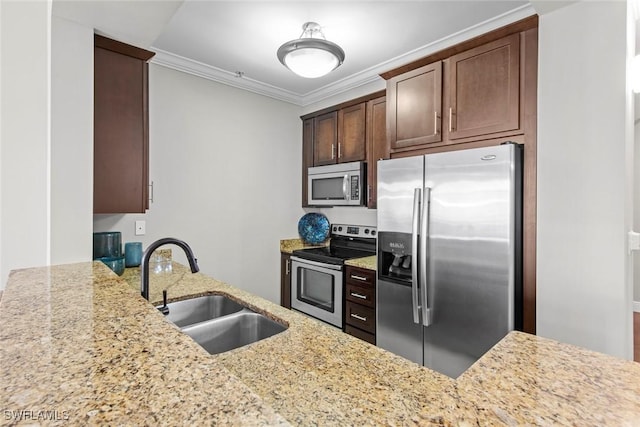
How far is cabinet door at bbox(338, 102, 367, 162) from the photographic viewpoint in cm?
299

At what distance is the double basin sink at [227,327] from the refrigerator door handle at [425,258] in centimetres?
110

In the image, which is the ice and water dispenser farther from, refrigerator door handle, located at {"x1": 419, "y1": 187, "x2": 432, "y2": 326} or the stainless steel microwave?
the stainless steel microwave

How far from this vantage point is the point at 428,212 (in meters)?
2.00

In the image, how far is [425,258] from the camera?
199 centimetres

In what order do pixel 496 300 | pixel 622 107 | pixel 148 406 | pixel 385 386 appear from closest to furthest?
pixel 148 406 < pixel 385 386 < pixel 622 107 < pixel 496 300

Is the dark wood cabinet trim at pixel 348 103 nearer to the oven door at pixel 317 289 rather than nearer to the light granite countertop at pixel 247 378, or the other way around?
the oven door at pixel 317 289

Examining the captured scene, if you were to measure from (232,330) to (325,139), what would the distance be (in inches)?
96.0

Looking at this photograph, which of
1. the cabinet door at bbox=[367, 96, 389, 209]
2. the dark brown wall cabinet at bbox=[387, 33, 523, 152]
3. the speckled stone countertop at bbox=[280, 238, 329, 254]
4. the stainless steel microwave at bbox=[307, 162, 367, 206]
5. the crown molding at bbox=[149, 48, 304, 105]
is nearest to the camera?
the dark brown wall cabinet at bbox=[387, 33, 523, 152]

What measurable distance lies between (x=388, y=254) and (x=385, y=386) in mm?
1631

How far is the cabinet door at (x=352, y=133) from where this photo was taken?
118 inches

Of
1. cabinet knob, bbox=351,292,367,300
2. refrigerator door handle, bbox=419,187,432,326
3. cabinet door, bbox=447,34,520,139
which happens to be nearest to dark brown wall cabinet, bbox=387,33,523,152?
cabinet door, bbox=447,34,520,139

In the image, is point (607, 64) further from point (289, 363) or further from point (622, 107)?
point (289, 363)

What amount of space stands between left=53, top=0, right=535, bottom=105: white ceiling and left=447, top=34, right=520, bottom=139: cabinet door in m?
0.31

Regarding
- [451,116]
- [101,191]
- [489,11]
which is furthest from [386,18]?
[101,191]
